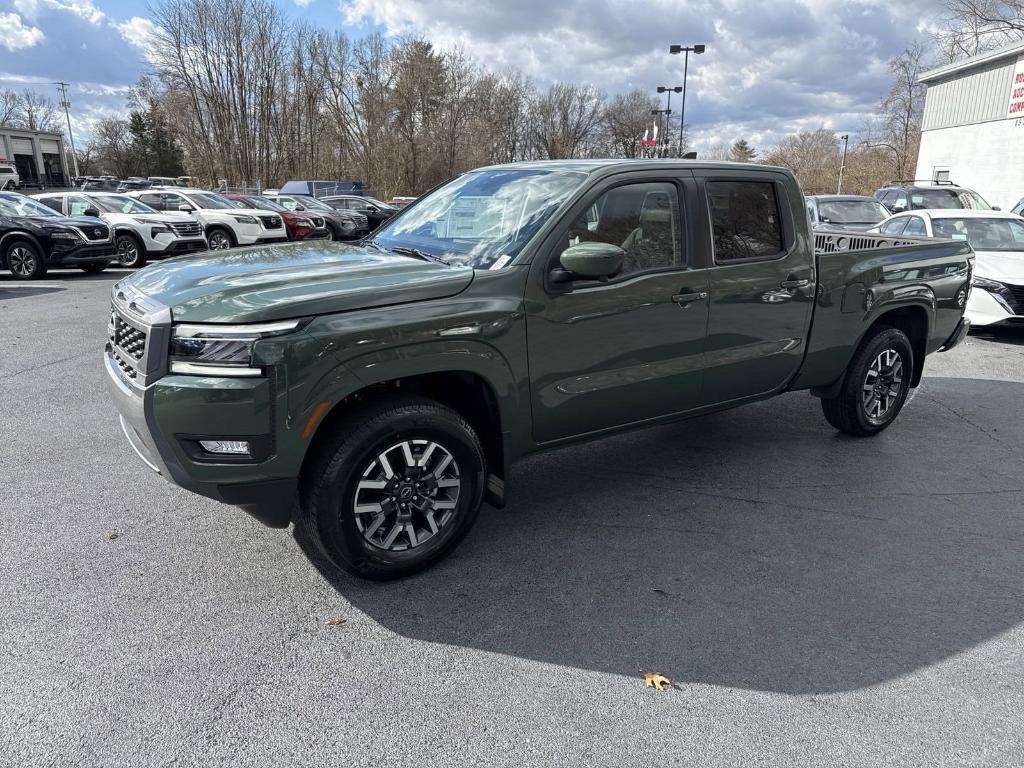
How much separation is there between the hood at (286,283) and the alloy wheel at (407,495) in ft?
2.32

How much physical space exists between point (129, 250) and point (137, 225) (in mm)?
593

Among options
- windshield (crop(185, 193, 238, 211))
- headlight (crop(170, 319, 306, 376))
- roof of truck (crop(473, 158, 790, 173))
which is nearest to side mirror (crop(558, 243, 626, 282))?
roof of truck (crop(473, 158, 790, 173))

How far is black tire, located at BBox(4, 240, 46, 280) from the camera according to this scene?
1348 cm

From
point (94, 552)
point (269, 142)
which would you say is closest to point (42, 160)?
point (269, 142)

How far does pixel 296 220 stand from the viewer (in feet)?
66.5

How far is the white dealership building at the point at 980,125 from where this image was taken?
24250mm

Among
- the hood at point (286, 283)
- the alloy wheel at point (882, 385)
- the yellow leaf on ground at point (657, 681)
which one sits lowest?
the yellow leaf on ground at point (657, 681)

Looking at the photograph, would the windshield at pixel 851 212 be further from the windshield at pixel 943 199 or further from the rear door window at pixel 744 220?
the rear door window at pixel 744 220

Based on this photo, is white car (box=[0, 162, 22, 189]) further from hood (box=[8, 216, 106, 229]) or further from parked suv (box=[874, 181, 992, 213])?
parked suv (box=[874, 181, 992, 213])

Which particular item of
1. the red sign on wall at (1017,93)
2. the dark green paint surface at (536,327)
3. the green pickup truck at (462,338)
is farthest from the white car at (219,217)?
the red sign on wall at (1017,93)

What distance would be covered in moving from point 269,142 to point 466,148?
1333 cm

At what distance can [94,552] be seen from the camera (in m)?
3.66

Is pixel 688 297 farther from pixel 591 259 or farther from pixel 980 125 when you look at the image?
pixel 980 125

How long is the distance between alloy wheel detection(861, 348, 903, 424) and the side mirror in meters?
2.84
